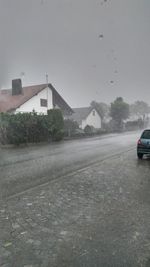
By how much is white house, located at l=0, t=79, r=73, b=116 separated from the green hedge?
6.99 metres

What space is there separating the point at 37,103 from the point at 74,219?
2865 cm

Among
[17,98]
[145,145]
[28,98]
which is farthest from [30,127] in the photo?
[145,145]

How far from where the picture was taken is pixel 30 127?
852 inches

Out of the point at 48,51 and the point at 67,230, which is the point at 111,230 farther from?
the point at 48,51

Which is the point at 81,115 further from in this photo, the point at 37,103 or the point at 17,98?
the point at 17,98

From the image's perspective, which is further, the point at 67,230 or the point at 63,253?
the point at 67,230

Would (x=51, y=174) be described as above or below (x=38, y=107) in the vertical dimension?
below

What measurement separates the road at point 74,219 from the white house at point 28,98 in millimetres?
21985

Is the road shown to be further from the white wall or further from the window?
the window

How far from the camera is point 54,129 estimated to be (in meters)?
24.0

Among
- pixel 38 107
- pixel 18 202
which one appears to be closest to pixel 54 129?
pixel 38 107

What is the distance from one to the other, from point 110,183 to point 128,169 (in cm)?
243

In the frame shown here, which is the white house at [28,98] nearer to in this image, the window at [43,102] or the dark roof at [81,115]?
the window at [43,102]

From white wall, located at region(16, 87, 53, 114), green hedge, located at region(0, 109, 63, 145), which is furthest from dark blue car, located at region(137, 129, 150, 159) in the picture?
white wall, located at region(16, 87, 53, 114)
